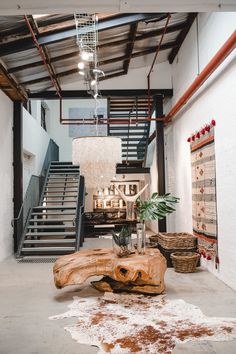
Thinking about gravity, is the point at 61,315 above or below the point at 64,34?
below

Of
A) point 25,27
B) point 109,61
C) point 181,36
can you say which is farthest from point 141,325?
point 181,36

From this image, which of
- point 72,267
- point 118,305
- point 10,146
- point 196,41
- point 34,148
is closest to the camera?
point 118,305

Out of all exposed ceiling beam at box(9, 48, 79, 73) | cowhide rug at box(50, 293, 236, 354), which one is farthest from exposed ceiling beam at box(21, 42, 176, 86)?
cowhide rug at box(50, 293, 236, 354)

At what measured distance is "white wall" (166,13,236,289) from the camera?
4.55 m

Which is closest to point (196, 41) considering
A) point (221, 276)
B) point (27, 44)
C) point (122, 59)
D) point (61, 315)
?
point (122, 59)

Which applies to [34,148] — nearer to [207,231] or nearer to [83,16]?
[83,16]

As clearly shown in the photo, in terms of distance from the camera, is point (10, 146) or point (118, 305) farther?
point (10, 146)

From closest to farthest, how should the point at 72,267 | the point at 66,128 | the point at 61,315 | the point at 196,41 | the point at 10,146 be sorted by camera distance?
the point at 61,315 → the point at 72,267 → the point at 196,41 → the point at 10,146 → the point at 66,128

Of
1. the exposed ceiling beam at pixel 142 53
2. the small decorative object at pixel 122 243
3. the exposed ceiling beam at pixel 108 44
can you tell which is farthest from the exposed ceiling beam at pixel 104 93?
the small decorative object at pixel 122 243

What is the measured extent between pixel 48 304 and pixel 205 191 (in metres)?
3.09

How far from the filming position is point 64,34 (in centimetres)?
567

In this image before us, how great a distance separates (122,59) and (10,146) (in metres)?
3.29

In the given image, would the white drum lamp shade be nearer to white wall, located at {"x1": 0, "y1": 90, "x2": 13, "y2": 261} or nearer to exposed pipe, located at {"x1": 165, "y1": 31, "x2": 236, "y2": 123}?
exposed pipe, located at {"x1": 165, "y1": 31, "x2": 236, "y2": 123}

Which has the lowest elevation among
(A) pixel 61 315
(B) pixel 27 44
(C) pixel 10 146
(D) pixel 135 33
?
(A) pixel 61 315
